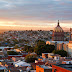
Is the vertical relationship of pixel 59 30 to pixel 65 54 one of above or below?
above

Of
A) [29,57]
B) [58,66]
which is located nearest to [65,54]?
[29,57]

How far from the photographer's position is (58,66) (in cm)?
1283

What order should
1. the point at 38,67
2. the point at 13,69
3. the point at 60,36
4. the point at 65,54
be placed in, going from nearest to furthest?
the point at 38,67 < the point at 13,69 < the point at 65,54 < the point at 60,36

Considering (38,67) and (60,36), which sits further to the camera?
(60,36)

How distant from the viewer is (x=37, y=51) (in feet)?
116

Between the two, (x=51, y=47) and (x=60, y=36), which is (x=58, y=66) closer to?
(x=51, y=47)

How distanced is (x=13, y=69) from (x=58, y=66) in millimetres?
7967

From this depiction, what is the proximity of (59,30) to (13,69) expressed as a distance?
26.8 m

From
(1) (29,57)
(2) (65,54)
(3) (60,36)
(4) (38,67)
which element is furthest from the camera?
(3) (60,36)

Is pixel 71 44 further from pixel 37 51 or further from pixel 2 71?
pixel 2 71

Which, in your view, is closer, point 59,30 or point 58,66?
point 58,66

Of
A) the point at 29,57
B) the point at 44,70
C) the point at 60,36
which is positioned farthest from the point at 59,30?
the point at 44,70

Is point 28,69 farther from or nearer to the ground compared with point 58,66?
nearer to the ground

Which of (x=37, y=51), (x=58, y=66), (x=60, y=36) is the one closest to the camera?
(x=58, y=66)
